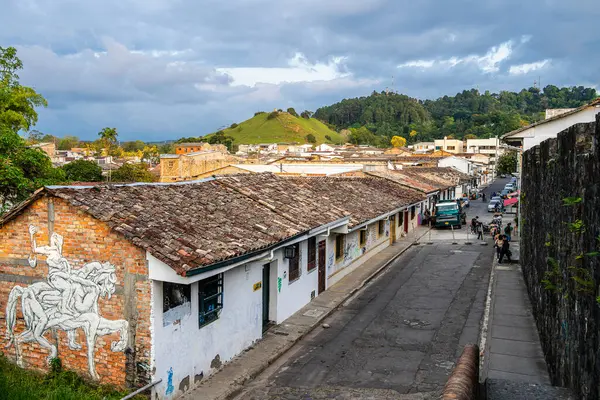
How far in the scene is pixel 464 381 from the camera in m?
6.01

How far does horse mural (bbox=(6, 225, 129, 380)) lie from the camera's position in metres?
9.58

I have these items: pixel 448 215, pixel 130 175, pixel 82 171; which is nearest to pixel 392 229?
pixel 448 215

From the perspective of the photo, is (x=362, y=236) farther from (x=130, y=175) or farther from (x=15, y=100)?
(x=130, y=175)

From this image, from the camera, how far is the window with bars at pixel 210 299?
10632 mm

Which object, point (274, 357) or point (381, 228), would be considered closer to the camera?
point (274, 357)

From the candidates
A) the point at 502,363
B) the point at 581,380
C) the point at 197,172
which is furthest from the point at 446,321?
the point at 197,172

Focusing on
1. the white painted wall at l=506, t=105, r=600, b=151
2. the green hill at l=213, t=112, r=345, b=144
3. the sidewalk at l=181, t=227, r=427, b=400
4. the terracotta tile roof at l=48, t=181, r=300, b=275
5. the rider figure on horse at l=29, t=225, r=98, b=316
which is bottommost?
the sidewalk at l=181, t=227, r=427, b=400

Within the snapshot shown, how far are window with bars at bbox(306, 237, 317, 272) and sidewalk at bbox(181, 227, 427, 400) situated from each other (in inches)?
47.1

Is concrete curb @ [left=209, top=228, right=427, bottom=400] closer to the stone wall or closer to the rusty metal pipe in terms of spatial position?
the rusty metal pipe

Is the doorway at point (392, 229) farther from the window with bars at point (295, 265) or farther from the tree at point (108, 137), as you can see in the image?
the tree at point (108, 137)

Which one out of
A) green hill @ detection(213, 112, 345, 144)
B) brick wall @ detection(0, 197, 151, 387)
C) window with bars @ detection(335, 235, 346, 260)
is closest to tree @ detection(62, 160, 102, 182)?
window with bars @ detection(335, 235, 346, 260)

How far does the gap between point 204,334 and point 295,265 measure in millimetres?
5362

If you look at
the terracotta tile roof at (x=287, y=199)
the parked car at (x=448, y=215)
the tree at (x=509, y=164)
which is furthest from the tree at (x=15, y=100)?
the tree at (x=509, y=164)

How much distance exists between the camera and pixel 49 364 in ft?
33.2
